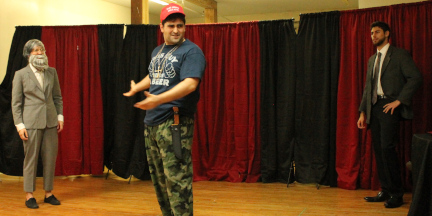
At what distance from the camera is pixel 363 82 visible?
4.27 metres

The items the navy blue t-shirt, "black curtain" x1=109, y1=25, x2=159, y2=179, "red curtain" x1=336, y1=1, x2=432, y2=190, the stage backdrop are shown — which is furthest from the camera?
"black curtain" x1=109, y1=25, x2=159, y2=179

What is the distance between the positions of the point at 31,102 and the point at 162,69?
2031 mm

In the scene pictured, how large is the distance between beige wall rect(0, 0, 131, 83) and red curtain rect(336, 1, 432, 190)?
4.26 m

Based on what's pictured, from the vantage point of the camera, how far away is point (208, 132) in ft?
16.0

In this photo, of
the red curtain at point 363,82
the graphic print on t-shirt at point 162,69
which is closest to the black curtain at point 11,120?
the graphic print on t-shirt at point 162,69

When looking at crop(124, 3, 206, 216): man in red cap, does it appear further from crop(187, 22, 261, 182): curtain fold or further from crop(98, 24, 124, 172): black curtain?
crop(98, 24, 124, 172): black curtain

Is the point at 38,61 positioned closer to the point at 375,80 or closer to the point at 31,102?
the point at 31,102

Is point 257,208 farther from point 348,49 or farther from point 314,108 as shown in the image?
point 348,49

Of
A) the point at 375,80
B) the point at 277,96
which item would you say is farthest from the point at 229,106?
the point at 375,80

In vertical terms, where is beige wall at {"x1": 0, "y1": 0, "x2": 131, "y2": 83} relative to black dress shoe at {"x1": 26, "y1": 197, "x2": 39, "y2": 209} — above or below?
above

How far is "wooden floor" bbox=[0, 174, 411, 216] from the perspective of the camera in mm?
3594

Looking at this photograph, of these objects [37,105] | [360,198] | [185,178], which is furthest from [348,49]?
[37,105]

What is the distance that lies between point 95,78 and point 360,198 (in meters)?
3.32

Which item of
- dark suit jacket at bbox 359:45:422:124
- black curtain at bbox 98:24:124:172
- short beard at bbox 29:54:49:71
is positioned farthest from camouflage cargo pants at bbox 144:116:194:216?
black curtain at bbox 98:24:124:172
